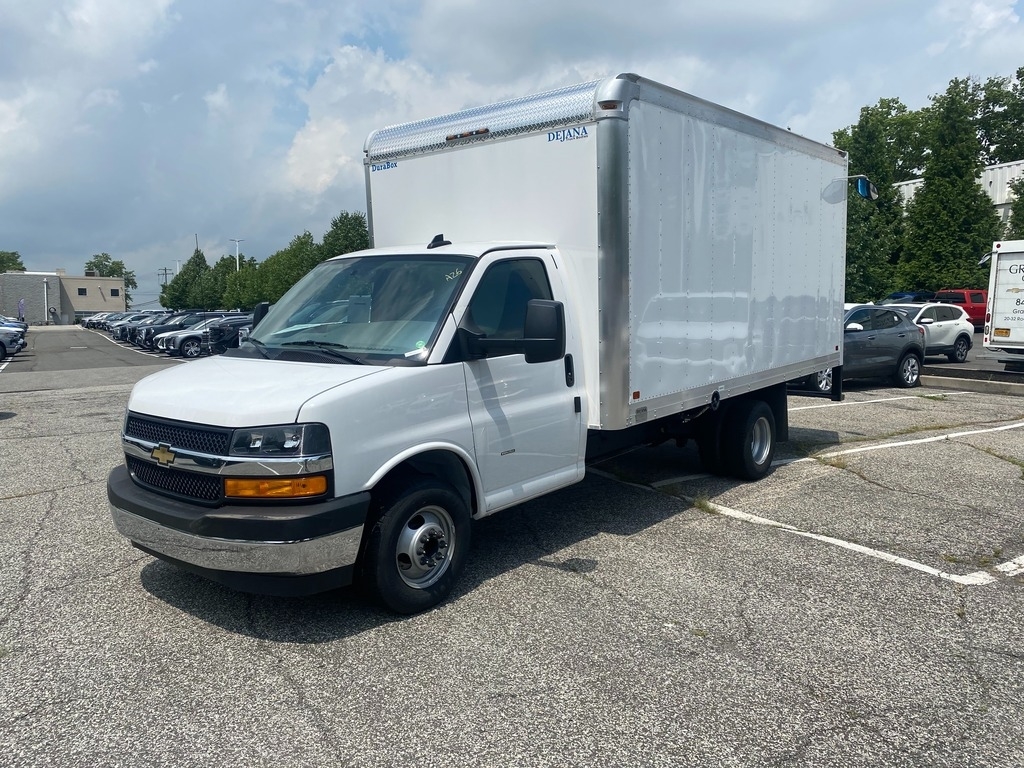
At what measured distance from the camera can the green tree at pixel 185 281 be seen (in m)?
106

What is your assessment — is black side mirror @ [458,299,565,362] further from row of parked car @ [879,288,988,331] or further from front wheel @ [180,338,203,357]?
row of parked car @ [879,288,988,331]

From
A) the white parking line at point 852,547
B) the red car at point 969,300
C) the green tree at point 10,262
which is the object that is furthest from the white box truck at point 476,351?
the green tree at point 10,262

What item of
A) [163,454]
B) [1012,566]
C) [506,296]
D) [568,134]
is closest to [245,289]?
[568,134]

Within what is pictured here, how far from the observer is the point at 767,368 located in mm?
7512

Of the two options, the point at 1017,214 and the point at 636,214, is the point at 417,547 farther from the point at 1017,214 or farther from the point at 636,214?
the point at 1017,214

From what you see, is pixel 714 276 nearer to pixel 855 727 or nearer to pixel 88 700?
pixel 855 727

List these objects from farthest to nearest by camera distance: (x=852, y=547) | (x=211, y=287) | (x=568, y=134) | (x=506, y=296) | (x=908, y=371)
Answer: (x=211, y=287) → (x=908, y=371) → (x=852, y=547) → (x=568, y=134) → (x=506, y=296)

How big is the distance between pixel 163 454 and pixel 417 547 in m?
1.43

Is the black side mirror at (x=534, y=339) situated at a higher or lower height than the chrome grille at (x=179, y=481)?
higher

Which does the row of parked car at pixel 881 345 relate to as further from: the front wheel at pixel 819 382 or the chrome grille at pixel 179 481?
the chrome grille at pixel 179 481

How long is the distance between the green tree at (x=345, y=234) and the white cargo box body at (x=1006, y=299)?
32.7 meters

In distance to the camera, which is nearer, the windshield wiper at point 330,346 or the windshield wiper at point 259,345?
the windshield wiper at point 330,346

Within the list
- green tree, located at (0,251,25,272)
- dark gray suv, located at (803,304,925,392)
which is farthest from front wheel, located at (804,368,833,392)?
green tree, located at (0,251,25,272)

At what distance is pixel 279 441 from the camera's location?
3967 millimetres
